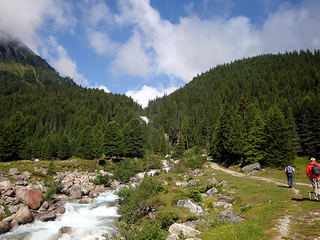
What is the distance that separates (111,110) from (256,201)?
155760 mm

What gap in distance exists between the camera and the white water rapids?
18406 mm

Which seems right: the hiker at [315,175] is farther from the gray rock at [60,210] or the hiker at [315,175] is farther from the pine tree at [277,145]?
the pine tree at [277,145]

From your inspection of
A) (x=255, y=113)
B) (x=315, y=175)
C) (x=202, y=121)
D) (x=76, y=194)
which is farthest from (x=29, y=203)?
(x=202, y=121)

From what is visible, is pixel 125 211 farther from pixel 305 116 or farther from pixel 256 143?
Answer: pixel 305 116

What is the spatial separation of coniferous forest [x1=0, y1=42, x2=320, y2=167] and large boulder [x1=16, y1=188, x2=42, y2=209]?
42330mm

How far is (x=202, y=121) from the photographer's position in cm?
11725

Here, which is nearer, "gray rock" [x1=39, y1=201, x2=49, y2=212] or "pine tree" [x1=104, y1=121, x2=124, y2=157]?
"gray rock" [x1=39, y1=201, x2=49, y2=212]

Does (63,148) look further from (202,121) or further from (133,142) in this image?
(202,121)

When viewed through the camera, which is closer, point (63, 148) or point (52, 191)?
point (52, 191)

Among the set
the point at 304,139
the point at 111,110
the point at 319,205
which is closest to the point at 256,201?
the point at 319,205

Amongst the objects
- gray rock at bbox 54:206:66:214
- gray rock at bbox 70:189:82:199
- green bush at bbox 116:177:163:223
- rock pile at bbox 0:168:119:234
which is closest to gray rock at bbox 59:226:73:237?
rock pile at bbox 0:168:119:234

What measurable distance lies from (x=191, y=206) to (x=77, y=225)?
13412 mm

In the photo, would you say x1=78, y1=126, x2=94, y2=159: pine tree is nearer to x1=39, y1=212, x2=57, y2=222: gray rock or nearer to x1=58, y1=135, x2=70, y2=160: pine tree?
x1=58, y1=135, x2=70, y2=160: pine tree

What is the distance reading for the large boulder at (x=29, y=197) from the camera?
79.2 feet
